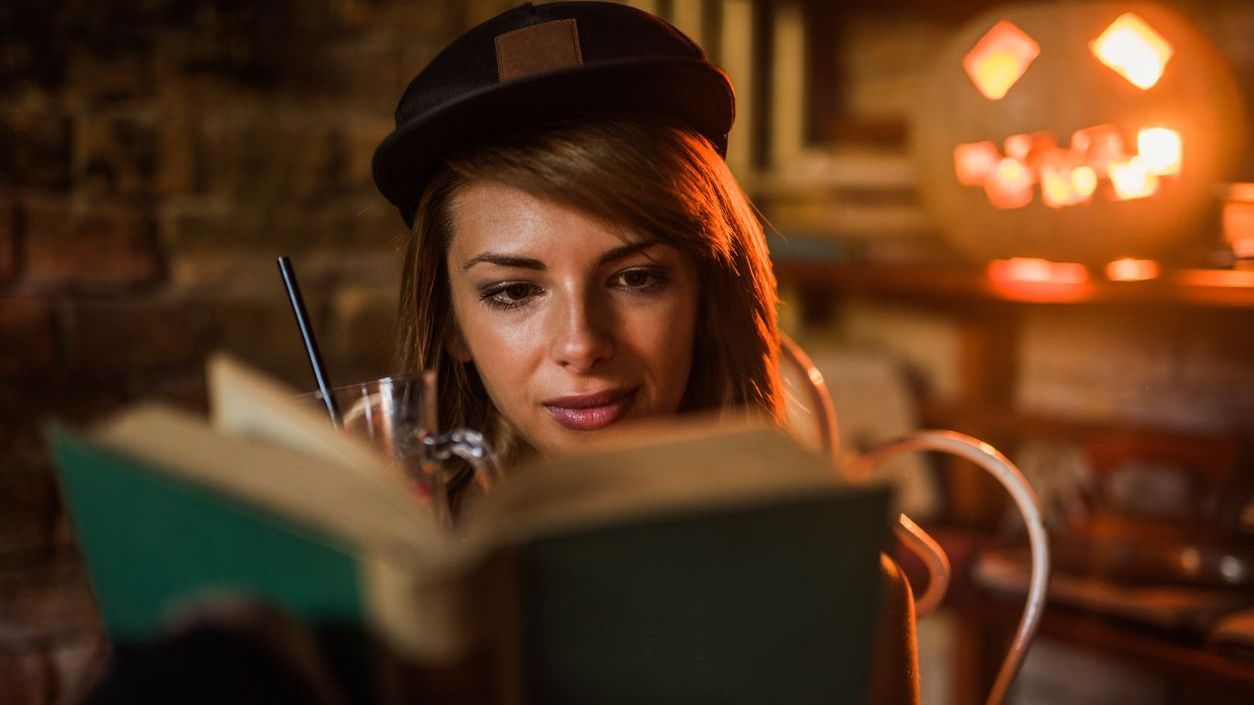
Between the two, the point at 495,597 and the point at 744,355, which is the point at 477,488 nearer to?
the point at 744,355

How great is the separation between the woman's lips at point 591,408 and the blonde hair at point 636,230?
102 mm

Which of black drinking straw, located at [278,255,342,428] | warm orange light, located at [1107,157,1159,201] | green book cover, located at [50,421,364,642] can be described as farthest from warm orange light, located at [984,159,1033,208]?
green book cover, located at [50,421,364,642]

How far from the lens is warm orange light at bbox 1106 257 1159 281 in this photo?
A: 4.75 ft

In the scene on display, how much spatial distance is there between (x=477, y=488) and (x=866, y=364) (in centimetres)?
109

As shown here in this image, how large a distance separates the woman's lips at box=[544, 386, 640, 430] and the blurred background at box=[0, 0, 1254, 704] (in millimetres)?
798

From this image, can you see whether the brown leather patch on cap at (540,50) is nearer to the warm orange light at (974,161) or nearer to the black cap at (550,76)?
the black cap at (550,76)

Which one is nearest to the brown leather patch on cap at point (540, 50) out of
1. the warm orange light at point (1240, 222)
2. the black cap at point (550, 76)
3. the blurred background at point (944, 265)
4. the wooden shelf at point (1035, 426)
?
the black cap at point (550, 76)

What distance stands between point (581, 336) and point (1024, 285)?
2.85ft

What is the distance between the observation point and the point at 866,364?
6.20 ft

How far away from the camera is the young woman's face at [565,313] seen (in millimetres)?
906

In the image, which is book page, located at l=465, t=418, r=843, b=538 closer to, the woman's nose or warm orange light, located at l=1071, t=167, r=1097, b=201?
the woman's nose

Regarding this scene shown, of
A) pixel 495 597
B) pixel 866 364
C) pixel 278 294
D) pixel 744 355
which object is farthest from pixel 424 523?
pixel 866 364

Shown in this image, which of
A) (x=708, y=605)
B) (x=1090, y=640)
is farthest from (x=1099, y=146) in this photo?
(x=708, y=605)

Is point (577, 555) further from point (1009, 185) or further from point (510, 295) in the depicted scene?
point (1009, 185)
